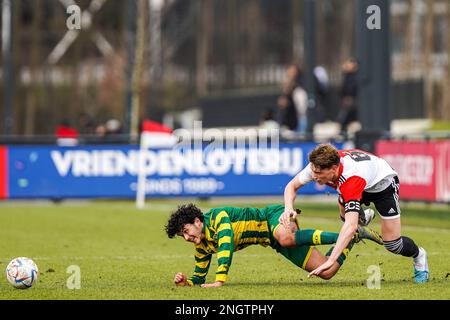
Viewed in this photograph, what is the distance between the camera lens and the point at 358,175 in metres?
11.4

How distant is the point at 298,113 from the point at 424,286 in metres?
19.8

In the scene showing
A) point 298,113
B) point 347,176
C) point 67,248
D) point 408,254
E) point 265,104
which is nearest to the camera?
point 347,176

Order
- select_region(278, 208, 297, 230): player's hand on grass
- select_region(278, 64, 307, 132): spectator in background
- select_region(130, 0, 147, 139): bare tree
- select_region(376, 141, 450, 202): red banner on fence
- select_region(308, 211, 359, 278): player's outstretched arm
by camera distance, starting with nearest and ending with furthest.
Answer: select_region(308, 211, 359, 278): player's outstretched arm < select_region(278, 208, 297, 230): player's hand on grass < select_region(376, 141, 450, 202): red banner on fence < select_region(278, 64, 307, 132): spectator in background < select_region(130, 0, 147, 139): bare tree

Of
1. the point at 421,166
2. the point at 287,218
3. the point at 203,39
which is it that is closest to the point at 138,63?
the point at 421,166

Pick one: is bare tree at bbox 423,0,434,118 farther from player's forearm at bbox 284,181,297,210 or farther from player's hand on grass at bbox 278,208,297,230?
player's hand on grass at bbox 278,208,297,230

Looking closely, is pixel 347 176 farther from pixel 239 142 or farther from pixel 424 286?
pixel 239 142

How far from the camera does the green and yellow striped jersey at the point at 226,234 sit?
11.4 m

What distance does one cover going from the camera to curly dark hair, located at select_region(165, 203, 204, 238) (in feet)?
37.9

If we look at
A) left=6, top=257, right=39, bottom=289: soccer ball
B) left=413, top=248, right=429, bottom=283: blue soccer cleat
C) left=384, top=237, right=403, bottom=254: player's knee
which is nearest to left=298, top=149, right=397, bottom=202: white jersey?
left=384, top=237, right=403, bottom=254: player's knee

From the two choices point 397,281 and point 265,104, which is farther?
point 265,104

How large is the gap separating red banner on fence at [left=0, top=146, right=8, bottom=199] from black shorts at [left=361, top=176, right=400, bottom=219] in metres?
15.7

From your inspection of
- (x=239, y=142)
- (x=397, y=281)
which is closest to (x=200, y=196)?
(x=239, y=142)

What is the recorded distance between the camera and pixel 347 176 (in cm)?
1138

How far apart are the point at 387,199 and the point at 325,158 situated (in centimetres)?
118
